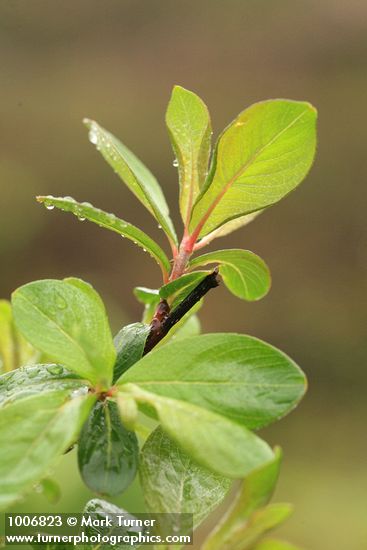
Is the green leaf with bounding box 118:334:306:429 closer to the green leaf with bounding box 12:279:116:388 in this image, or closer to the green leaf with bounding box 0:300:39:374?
the green leaf with bounding box 12:279:116:388

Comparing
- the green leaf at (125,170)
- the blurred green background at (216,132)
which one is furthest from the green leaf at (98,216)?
the blurred green background at (216,132)

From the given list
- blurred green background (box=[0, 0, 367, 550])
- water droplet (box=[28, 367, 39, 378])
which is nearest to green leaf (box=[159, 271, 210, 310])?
water droplet (box=[28, 367, 39, 378])

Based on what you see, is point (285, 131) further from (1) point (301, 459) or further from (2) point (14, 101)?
(2) point (14, 101)

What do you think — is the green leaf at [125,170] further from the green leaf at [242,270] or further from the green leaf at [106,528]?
the green leaf at [106,528]

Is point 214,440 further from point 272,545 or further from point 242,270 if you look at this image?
point 242,270

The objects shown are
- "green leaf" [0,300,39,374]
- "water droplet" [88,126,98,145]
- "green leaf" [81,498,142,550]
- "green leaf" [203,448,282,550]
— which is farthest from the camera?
"green leaf" [0,300,39,374]
